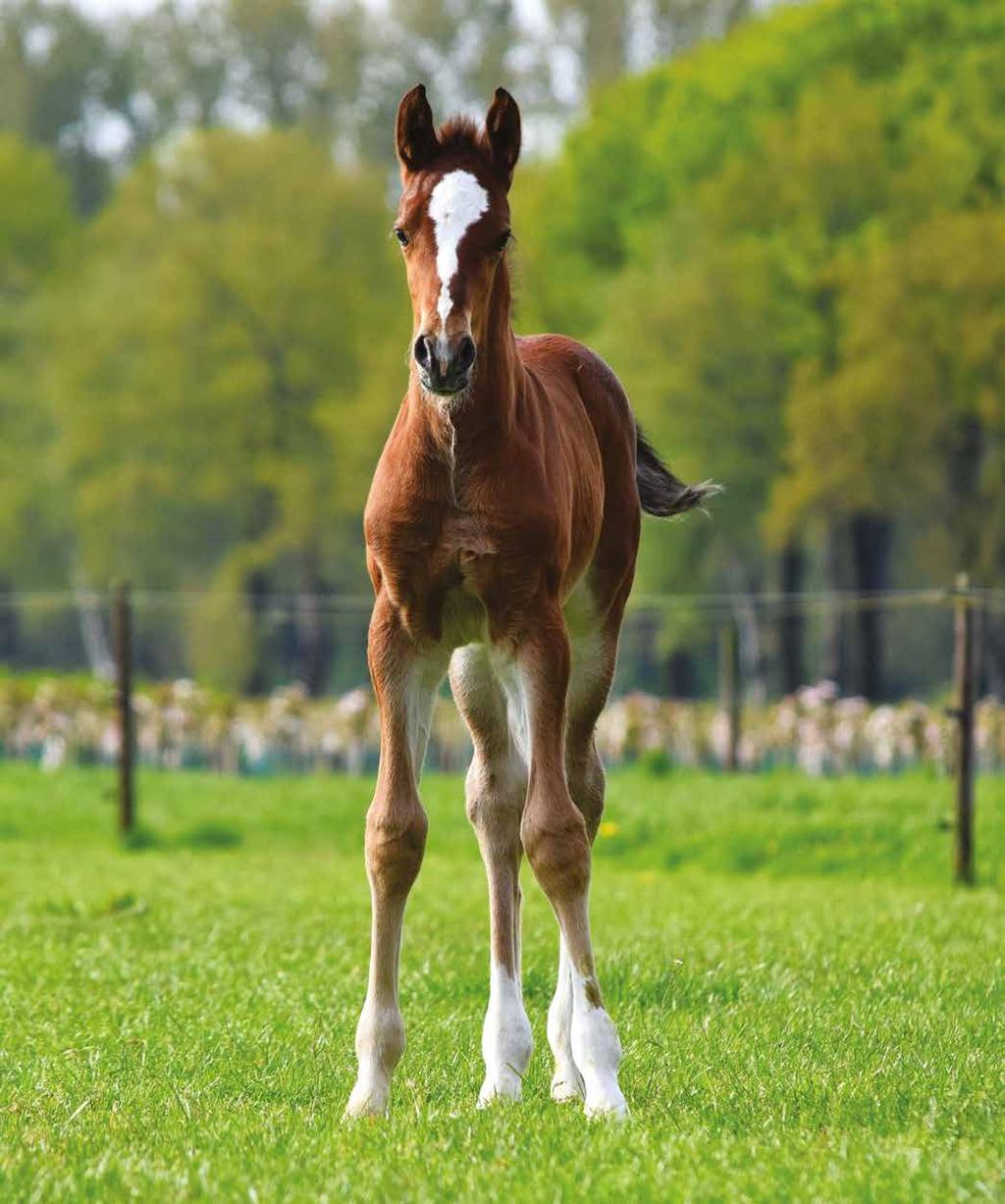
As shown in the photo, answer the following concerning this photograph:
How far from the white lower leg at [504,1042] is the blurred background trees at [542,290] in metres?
27.6

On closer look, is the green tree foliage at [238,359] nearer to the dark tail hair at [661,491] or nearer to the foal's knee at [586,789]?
the dark tail hair at [661,491]

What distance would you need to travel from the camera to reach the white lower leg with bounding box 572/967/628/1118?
6.09 m

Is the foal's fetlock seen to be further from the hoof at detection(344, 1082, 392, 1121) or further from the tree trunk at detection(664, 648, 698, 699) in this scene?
the tree trunk at detection(664, 648, 698, 699)

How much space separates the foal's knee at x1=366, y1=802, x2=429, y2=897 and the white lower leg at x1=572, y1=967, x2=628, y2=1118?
63 cm

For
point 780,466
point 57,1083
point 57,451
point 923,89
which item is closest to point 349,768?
point 780,466

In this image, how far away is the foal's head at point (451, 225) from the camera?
5.89 metres

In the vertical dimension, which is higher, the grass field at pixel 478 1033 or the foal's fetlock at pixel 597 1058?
the foal's fetlock at pixel 597 1058

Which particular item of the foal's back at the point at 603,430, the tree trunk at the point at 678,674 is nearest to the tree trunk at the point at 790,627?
the tree trunk at the point at 678,674

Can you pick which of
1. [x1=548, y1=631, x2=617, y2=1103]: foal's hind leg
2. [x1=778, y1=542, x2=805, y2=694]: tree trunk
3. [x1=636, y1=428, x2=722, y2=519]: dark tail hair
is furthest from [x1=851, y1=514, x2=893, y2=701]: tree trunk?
[x1=548, y1=631, x2=617, y2=1103]: foal's hind leg

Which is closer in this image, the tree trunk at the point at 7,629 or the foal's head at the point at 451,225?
the foal's head at the point at 451,225

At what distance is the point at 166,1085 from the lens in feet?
22.4

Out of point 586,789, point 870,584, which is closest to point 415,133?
point 586,789

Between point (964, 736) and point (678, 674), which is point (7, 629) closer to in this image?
point (678, 674)

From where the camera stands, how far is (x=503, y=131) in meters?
6.52
